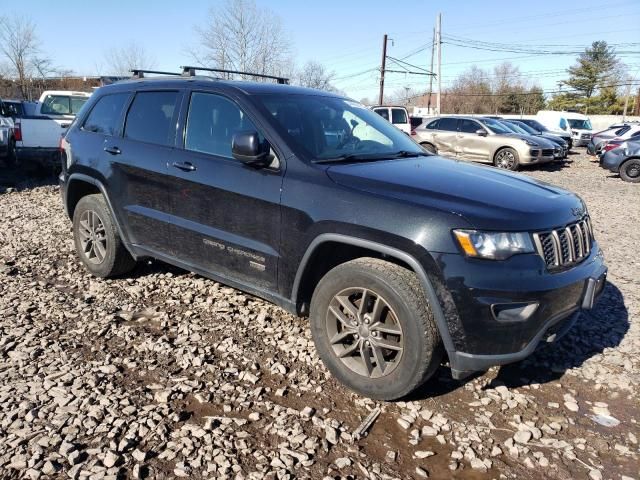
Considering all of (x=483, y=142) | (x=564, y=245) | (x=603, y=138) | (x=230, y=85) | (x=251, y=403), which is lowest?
(x=251, y=403)

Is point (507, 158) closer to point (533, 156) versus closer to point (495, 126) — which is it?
point (533, 156)

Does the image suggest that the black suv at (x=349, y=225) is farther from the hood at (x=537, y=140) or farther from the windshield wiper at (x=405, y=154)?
the hood at (x=537, y=140)

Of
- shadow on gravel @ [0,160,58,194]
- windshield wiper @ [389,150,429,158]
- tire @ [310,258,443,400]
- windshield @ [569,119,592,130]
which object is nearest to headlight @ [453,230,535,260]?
tire @ [310,258,443,400]

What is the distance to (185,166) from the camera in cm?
A: 371

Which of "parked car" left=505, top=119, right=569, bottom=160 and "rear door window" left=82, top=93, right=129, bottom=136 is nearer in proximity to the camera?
"rear door window" left=82, top=93, right=129, bottom=136

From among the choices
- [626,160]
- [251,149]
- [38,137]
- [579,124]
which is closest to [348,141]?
[251,149]

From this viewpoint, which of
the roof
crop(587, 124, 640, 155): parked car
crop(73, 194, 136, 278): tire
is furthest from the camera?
crop(587, 124, 640, 155): parked car

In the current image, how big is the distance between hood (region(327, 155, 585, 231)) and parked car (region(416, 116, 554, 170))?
12599mm

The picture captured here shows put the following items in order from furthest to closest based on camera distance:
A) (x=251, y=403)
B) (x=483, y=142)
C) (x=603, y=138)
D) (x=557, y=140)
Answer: (x=603, y=138) < (x=557, y=140) < (x=483, y=142) < (x=251, y=403)

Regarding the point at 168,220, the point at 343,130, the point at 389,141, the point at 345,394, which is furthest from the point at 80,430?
the point at 389,141

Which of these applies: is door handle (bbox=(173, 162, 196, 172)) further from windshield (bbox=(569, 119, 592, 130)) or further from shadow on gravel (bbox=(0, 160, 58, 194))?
windshield (bbox=(569, 119, 592, 130))

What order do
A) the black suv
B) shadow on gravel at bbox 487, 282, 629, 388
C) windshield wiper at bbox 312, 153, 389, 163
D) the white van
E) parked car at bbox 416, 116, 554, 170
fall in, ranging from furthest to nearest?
the white van < parked car at bbox 416, 116, 554, 170 < shadow on gravel at bbox 487, 282, 629, 388 < windshield wiper at bbox 312, 153, 389, 163 < the black suv

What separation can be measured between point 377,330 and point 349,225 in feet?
2.03

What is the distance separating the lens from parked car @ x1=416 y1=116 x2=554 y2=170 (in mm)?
15627
